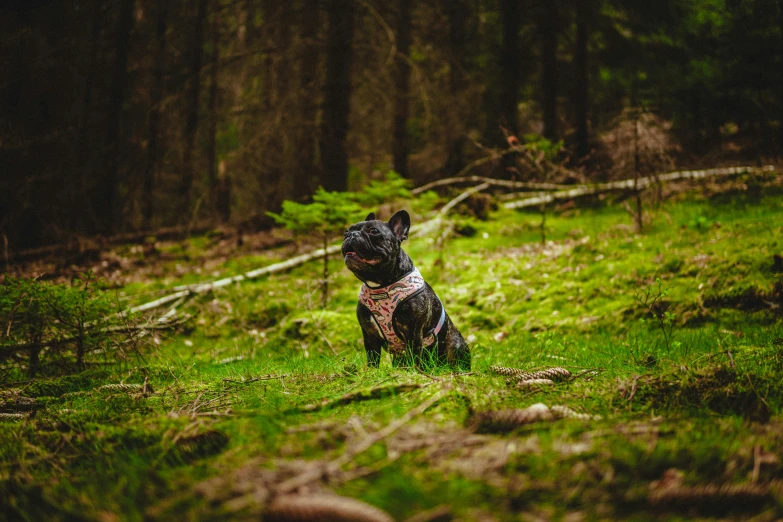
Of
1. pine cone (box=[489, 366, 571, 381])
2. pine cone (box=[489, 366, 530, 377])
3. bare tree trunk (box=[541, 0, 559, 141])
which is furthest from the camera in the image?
bare tree trunk (box=[541, 0, 559, 141])

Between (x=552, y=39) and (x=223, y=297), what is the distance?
48.8 feet

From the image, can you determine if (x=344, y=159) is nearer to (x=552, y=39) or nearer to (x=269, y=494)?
(x=552, y=39)

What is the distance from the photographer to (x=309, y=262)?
11.1m

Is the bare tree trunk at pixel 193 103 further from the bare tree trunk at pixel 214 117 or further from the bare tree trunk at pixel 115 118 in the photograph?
the bare tree trunk at pixel 115 118

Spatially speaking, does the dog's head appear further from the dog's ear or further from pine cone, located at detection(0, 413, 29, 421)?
pine cone, located at detection(0, 413, 29, 421)

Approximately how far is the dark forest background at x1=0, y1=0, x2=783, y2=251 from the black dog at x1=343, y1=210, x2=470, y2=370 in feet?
26.7

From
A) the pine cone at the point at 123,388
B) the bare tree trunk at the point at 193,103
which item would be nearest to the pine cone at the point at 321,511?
the pine cone at the point at 123,388

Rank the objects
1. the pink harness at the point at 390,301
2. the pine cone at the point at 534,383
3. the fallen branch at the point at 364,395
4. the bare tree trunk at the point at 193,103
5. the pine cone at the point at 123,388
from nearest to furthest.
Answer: the fallen branch at the point at 364,395 → the pine cone at the point at 534,383 → the pine cone at the point at 123,388 → the pink harness at the point at 390,301 → the bare tree trunk at the point at 193,103

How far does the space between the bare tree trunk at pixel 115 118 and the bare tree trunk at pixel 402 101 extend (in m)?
9.33

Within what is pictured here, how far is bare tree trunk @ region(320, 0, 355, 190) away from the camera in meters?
13.5

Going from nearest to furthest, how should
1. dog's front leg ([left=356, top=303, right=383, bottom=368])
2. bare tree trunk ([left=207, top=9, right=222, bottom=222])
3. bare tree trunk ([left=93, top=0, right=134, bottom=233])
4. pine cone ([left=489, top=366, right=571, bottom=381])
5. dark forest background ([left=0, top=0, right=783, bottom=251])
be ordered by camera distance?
1. pine cone ([left=489, top=366, right=571, bottom=381])
2. dog's front leg ([left=356, top=303, right=383, bottom=368])
3. dark forest background ([left=0, top=0, right=783, bottom=251])
4. bare tree trunk ([left=93, top=0, right=134, bottom=233])
5. bare tree trunk ([left=207, top=9, right=222, bottom=222])

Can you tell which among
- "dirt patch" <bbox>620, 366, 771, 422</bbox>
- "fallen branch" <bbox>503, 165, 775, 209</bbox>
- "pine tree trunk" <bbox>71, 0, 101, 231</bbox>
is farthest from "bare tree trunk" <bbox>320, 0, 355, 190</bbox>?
"dirt patch" <bbox>620, 366, 771, 422</bbox>

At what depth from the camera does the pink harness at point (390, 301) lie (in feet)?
13.2

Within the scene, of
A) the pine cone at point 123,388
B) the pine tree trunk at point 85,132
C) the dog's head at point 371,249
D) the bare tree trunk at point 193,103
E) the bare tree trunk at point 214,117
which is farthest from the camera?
the bare tree trunk at point 214,117
